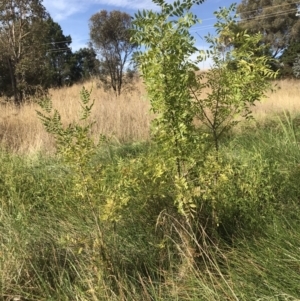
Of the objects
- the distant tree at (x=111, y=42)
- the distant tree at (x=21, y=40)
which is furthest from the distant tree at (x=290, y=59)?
the distant tree at (x=21, y=40)

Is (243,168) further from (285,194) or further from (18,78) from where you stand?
(18,78)

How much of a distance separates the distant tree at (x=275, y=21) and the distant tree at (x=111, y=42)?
1564 centimetres

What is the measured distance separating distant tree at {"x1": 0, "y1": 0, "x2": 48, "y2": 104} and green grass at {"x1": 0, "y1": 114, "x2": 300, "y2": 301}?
975 centimetres

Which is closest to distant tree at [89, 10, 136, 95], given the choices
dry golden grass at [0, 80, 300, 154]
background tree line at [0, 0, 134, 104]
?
background tree line at [0, 0, 134, 104]

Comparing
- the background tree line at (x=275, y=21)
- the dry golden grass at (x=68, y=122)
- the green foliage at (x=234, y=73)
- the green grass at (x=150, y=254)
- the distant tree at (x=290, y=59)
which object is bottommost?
the green grass at (x=150, y=254)

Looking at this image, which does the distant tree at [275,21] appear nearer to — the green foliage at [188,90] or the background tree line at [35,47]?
the background tree line at [35,47]

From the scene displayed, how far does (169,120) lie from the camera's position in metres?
2.02

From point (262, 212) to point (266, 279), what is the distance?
0.81 meters

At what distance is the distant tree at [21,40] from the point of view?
11.8m

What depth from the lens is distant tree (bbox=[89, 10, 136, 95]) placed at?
14.9 meters

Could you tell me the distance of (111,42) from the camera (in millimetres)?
14977

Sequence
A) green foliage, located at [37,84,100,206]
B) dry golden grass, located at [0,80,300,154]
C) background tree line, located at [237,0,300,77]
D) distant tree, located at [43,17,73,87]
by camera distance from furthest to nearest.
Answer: background tree line, located at [237,0,300,77]
distant tree, located at [43,17,73,87]
dry golden grass, located at [0,80,300,154]
green foliage, located at [37,84,100,206]

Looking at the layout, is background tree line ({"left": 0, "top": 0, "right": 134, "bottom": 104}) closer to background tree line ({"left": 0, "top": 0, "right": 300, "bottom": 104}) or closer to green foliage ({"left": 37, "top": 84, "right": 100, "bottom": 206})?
background tree line ({"left": 0, "top": 0, "right": 300, "bottom": 104})

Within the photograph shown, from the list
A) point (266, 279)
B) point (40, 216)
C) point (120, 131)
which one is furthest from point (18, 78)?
point (266, 279)
